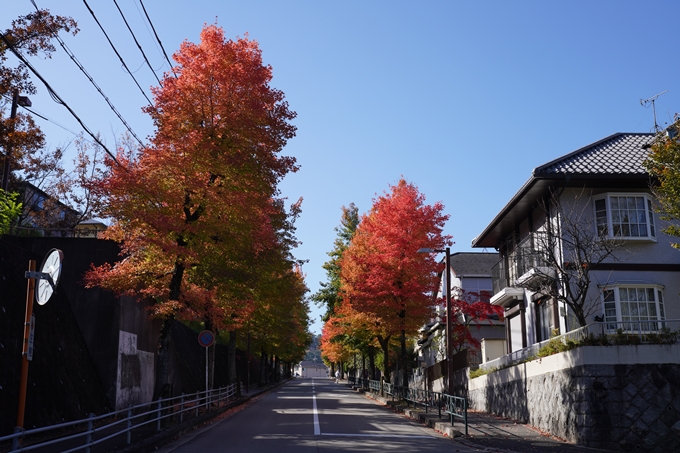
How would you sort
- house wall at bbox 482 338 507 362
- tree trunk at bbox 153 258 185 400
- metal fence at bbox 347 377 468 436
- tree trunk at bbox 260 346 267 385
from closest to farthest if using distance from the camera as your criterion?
tree trunk at bbox 153 258 185 400 < metal fence at bbox 347 377 468 436 < house wall at bbox 482 338 507 362 < tree trunk at bbox 260 346 267 385

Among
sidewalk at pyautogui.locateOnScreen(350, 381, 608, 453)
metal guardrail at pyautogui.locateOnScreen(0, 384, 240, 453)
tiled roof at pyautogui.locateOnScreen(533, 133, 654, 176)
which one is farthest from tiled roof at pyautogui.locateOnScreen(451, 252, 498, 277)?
metal guardrail at pyautogui.locateOnScreen(0, 384, 240, 453)

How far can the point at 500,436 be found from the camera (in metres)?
17.1

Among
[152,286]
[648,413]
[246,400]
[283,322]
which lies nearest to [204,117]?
[152,286]

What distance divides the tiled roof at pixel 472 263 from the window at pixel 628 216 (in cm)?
2541

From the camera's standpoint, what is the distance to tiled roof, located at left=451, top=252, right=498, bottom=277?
4728 cm

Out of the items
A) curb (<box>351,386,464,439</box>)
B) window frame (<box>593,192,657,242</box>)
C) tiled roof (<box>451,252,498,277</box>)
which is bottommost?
curb (<box>351,386,464,439</box>)

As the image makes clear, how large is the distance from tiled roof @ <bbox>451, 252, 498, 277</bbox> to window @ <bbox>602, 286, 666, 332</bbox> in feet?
83.8

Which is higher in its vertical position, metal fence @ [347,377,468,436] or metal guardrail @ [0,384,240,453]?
metal guardrail @ [0,384,240,453]

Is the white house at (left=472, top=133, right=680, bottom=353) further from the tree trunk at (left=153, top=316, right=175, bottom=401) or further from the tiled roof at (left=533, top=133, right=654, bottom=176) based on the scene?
the tree trunk at (left=153, top=316, right=175, bottom=401)

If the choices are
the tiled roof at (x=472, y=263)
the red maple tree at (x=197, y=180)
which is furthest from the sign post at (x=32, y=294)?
the tiled roof at (x=472, y=263)

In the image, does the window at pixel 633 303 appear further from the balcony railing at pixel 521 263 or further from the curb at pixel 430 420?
the curb at pixel 430 420

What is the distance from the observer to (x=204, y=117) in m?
18.2

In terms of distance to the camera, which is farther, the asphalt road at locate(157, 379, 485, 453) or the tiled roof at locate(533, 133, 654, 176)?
the tiled roof at locate(533, 133, 654, 176)

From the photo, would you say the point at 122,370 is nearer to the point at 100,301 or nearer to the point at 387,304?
the point at 100,301
